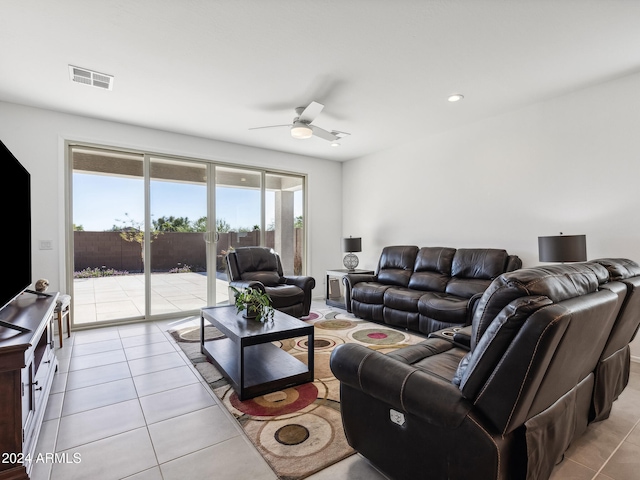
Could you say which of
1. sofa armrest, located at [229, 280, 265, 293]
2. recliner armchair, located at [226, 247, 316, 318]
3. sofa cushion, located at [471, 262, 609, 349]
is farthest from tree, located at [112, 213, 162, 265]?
sofa cushion, located at [471, 262, 609, 349]

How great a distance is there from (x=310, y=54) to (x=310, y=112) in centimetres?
85

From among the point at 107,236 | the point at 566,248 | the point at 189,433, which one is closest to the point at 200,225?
the point at 107,236

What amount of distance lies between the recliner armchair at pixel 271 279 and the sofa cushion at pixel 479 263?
1.92 meters

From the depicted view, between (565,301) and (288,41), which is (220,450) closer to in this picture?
(565,301)

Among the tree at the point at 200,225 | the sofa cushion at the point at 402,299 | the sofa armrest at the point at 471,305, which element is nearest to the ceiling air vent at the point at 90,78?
the tree at the point at 200,225

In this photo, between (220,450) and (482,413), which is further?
(220,450)

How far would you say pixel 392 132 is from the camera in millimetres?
4836

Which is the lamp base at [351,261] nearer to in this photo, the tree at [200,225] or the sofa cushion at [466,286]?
the sofa cushion at [466,286]

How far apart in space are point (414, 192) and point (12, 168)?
4.74m

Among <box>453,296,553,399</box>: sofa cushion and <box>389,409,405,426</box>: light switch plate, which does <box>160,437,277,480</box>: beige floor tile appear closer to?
<box>389,409,405,426</box>: light switch plate

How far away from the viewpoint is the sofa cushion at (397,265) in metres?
4.70

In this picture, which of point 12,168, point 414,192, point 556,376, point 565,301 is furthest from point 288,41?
point 414,192

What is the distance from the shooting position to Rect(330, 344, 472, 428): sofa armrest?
1205mm

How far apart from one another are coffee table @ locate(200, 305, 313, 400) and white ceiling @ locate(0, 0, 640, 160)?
227 centimetres
